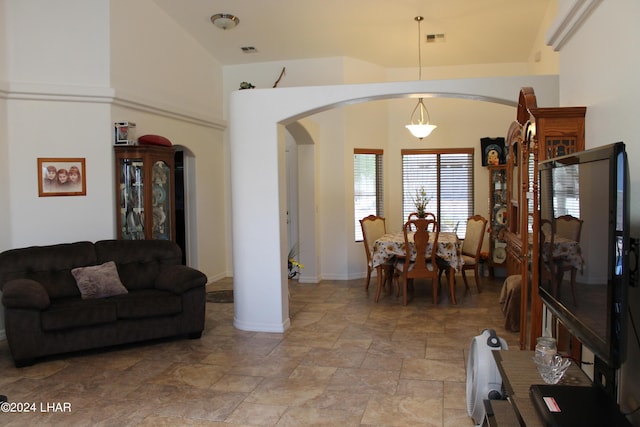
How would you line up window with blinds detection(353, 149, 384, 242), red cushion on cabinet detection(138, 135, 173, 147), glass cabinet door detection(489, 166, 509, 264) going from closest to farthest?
red cushion on cabinet detection(138, 135, 173, 147) → glass cabinet door detection(489, 166, 509, 264) → window with blinds detection(353, 149, 384, 242)

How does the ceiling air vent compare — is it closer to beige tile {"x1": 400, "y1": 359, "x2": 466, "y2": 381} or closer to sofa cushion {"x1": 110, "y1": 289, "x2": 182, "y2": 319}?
beige tile {"x1": 400, "y1": 359, "x2": 466, "y2": 381}

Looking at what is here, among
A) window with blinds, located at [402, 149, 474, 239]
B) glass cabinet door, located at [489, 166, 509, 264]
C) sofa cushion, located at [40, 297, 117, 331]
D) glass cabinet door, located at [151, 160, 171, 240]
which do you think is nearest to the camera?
sofa cushion, located at [40, 297, 117, 331]

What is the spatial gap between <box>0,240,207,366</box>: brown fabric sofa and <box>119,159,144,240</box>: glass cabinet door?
522 mm

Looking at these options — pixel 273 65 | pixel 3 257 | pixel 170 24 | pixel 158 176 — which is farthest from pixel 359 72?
pixel 3 257

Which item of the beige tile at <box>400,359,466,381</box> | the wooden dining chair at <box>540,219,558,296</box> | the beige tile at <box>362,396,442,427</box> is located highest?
the wooden dining chair at <box>540,219,558,296</box>

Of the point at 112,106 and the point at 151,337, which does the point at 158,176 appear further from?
the point at 151,337

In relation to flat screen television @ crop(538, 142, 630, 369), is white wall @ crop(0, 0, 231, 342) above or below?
above

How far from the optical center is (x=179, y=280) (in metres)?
4.64

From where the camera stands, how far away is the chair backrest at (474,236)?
6.65 m

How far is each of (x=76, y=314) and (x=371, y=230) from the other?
12.9 ft

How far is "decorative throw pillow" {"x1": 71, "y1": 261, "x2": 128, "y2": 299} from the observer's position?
4551 millimetres

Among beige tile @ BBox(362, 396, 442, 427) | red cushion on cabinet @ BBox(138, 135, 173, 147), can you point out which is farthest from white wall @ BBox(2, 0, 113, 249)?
beige tile @ BBox(362, 396, 442, 427)

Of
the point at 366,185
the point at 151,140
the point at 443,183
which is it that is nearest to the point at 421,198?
the point at 443,183

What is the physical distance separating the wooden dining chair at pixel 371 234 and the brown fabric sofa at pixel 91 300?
2.55 m
